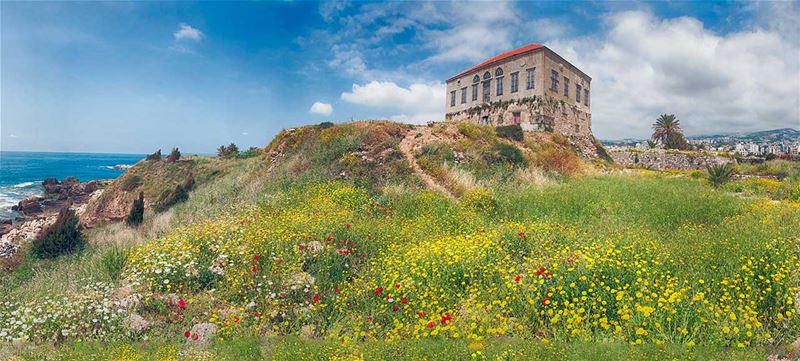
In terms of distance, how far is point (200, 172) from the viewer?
31.7 m

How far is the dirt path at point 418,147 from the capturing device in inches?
539

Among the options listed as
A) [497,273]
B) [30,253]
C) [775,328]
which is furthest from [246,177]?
[775,328]

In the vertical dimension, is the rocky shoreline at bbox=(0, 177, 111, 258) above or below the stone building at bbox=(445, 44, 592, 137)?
below

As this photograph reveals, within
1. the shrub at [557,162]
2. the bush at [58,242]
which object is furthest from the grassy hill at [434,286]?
the shrub at [557,162]

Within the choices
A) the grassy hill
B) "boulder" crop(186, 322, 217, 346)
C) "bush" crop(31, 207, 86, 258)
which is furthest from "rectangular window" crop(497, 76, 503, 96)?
"boulder" crop(186, 322, 217, 346)

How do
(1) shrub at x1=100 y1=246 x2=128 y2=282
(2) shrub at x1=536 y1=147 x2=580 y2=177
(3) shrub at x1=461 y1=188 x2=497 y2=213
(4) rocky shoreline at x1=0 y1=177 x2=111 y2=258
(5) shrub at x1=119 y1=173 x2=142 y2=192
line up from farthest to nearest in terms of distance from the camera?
1. (5) shrub at x1=119 y1=173 x2=142 y2=192
2. (4) rocky shoreline at x1=0 y1=177 x2=111 y2=258
3. (2) shrub at x1=536 y1=147 x2=580 y2=177
4. (3) shrub at x1=461 y1=188 x2=497 y2=213
5. (1) shrub at x1=100 y1=246 x2=128 y2=282

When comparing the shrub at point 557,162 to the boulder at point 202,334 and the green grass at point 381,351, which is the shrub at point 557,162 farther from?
the boulder at point 202,334

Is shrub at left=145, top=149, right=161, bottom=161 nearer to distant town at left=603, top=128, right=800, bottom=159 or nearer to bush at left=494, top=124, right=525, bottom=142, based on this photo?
bush at left=494, top=124, right=525, bottom=142

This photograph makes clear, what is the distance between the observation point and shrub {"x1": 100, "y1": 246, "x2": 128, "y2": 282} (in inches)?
305

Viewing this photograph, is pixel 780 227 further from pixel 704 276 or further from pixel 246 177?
pixel 246 177

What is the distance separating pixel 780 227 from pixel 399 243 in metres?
7.17

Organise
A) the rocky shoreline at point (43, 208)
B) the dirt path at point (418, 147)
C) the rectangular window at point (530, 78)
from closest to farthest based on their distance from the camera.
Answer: the dirt path at point (418, 147), the rocky shoreline at point (43, 208), the rectangular window at point (530, 78)

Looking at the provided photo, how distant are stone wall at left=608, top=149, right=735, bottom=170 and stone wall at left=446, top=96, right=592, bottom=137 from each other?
406cm

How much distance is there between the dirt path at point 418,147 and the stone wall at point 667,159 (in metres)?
25.2
